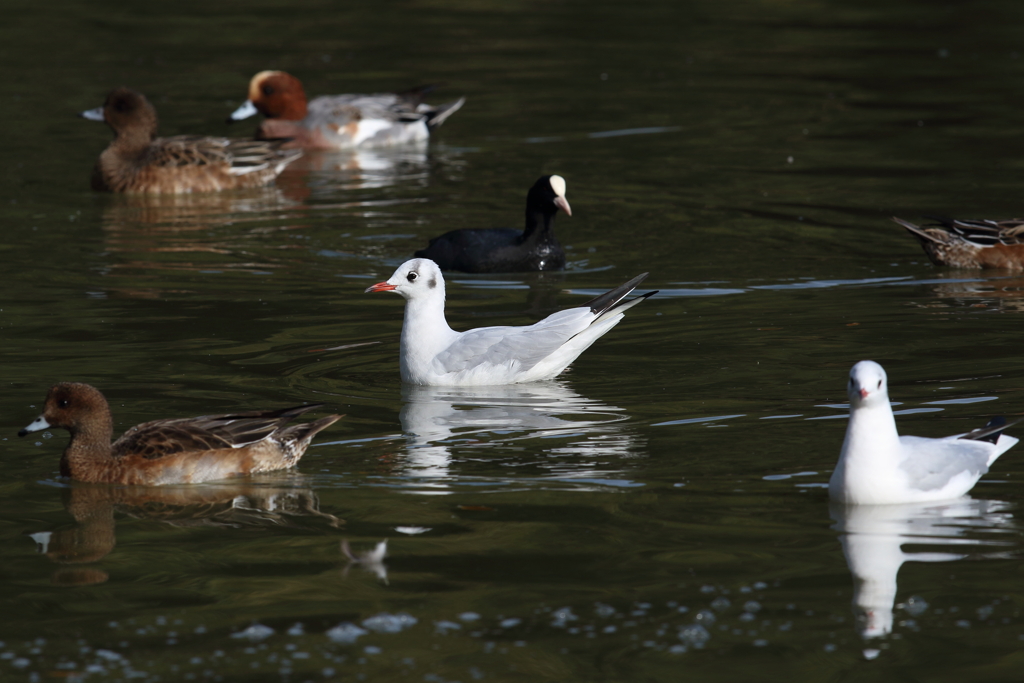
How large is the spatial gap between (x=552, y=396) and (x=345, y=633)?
160 inches

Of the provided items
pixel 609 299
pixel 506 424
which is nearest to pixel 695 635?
pixel 506 424

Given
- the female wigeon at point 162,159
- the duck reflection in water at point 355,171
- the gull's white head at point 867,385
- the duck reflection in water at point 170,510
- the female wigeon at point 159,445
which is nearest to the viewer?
the gull's white head at point 867,385

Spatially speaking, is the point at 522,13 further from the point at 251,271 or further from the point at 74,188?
the point at 251,271

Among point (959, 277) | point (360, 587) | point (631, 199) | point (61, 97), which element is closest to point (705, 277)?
point (959, 277)

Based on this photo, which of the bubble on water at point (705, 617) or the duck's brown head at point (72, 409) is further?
the duck's brown head at point (72, 409)

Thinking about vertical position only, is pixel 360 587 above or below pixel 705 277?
below

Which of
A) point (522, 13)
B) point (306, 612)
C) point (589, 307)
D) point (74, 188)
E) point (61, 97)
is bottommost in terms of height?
point (306, 612)

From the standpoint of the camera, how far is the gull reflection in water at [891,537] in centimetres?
632

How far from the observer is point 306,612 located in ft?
21.0

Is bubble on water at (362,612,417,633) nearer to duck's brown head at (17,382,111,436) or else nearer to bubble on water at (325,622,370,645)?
bubble on water at (325,622,370,645)

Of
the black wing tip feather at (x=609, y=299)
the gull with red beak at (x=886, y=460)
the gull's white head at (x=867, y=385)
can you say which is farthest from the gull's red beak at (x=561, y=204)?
the gull's white head at (x=867, y=385)

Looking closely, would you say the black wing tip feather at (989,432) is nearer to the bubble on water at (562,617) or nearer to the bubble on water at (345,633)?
the bubble on water at (562,617)

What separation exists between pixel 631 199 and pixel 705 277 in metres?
3.72

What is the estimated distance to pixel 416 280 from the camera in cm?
1045
